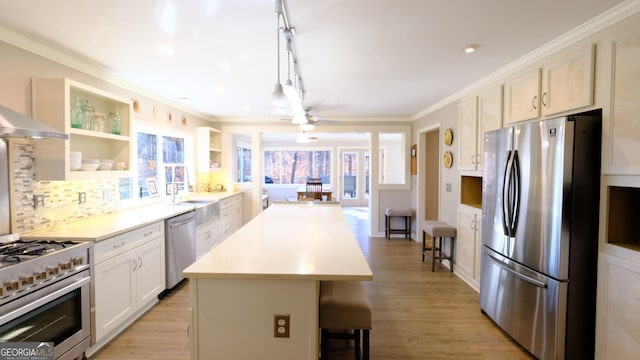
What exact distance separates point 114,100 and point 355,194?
8.16 metres

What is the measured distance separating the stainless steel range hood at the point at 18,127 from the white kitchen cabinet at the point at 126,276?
841mm

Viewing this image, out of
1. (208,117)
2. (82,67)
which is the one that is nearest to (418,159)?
(208,117)

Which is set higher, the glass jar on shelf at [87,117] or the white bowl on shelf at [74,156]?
the glass jar on shelf at [87,117]

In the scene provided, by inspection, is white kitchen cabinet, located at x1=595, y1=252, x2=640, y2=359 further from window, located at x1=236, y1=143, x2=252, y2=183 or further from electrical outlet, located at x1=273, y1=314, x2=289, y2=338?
window, located at x1=236, y1=143, x2=252, y2=183

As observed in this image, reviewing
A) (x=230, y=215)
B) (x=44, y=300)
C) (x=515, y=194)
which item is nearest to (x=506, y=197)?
(x=515, y=194)

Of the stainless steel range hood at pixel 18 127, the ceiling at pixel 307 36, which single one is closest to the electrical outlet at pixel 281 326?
the ceiling at pixel 307 36

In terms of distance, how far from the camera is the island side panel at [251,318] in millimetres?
1502

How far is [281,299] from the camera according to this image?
150 centimetres

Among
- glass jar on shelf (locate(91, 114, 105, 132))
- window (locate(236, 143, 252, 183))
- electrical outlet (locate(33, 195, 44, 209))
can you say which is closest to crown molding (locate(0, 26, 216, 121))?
glass jar on shelf (locate(91, 114, 105, 132))

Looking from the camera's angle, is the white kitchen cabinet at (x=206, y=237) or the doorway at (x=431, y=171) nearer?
the white kitchen cabinet at (x=206, y=237)

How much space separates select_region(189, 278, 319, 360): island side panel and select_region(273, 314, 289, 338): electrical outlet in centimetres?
2

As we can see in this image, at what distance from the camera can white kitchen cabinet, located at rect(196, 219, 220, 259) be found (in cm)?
403

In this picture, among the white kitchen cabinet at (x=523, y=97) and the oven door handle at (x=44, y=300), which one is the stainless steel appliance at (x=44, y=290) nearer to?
the oven door handle at (x=44, y=300)

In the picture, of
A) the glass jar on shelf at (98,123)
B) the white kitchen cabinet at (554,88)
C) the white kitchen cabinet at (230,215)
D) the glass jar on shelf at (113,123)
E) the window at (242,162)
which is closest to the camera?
the white kitchen cabinet at (554,88)
